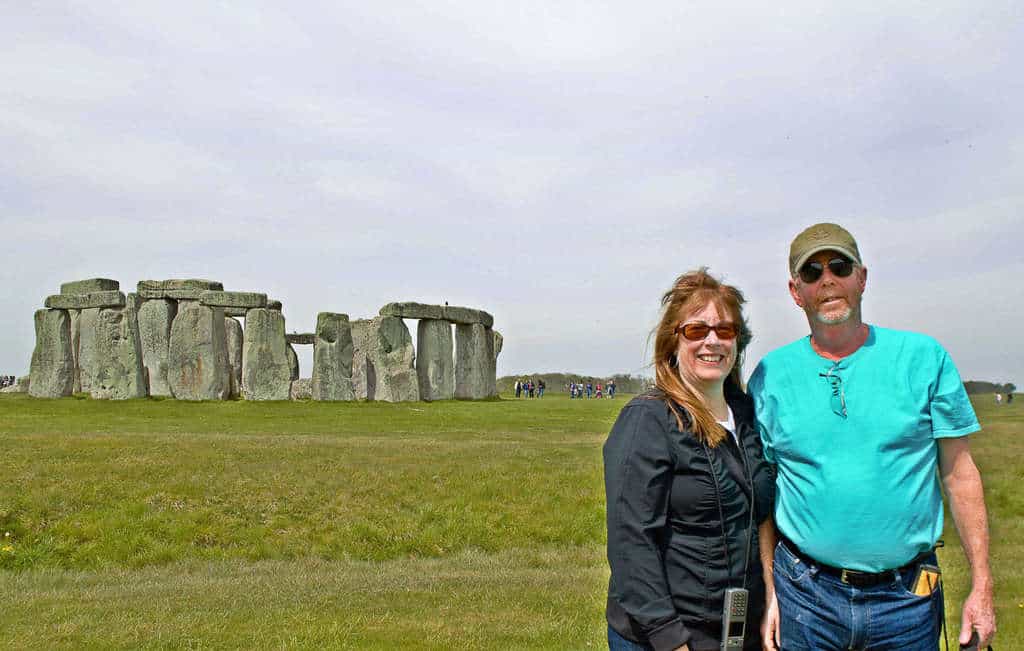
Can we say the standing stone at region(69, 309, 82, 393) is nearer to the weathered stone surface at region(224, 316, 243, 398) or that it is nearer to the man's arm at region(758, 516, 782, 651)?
the weathered stone surface at region(224, 316, 243, 398)

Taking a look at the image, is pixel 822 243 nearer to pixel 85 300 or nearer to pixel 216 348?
pixel 216 348

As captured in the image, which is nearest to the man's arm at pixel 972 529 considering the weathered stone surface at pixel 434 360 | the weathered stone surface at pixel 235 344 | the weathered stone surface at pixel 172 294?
the weathered stone surface at pixel 172 294

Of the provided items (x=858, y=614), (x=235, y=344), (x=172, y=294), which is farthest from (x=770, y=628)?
(x=235, y=344)

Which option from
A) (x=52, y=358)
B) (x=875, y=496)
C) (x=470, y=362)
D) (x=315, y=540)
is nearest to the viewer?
(x=875, y=496)

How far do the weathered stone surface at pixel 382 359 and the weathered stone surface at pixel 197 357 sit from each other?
4.09 m

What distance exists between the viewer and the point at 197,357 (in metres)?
26.8

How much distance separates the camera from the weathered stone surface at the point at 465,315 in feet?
99.9

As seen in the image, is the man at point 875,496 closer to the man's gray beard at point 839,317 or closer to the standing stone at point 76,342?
the man's gray beard at point 839,317

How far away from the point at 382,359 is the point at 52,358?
9824 millimetres

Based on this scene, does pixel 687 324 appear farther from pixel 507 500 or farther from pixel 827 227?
pixel 507 500

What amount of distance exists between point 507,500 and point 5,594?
5.62m

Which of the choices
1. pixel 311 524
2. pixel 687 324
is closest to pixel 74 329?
pixel 311 524

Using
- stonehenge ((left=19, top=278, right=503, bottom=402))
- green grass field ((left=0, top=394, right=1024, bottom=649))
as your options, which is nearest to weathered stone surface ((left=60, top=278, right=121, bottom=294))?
stonehenge ((left=19, top=278, right=503, bottom=402))

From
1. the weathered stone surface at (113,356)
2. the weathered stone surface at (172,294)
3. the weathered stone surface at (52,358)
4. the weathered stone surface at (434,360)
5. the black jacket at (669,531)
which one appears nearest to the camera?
the black jacket at (669,531)
